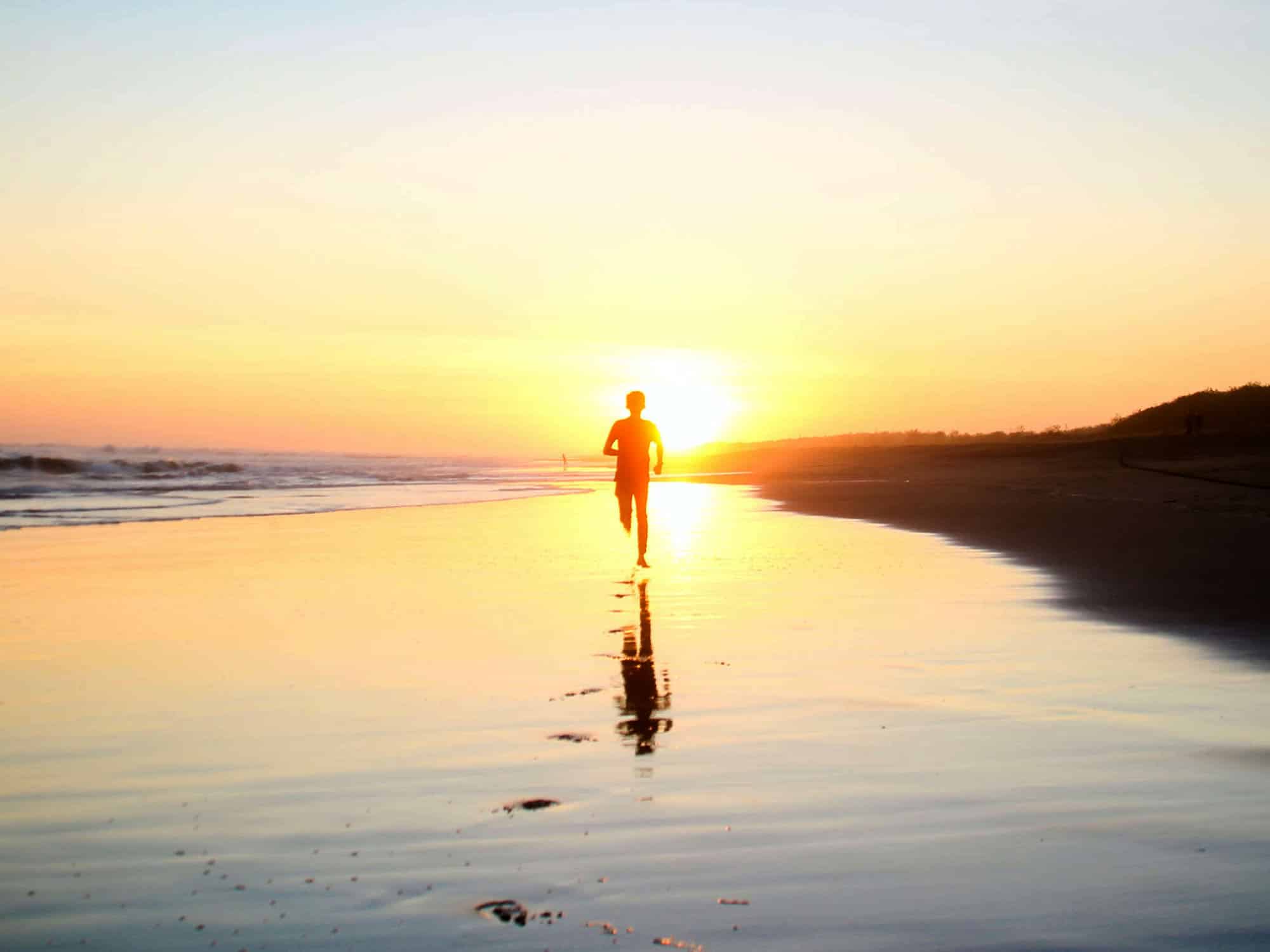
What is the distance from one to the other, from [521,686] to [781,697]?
5.28 feet

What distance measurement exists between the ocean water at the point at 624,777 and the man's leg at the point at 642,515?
3738mm

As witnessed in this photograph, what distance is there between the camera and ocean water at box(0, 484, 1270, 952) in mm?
3473

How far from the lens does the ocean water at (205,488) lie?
24.7 m

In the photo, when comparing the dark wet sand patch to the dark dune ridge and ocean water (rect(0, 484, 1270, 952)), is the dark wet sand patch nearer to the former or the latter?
ocean water (rect(0, 484, 1270, 952))

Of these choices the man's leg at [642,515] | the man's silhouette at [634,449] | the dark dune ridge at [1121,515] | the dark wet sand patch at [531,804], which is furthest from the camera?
the man's silhouette at [634,449]

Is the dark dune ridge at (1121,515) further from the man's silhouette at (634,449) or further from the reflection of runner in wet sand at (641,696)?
the man's silhouette at (634,449)

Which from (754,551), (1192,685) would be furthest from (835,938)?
(754,551)

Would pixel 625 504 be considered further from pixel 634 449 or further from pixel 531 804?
pixel 531 804

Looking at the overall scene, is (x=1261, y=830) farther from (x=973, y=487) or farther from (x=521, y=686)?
(x=973, y=487)

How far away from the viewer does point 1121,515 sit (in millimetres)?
19047

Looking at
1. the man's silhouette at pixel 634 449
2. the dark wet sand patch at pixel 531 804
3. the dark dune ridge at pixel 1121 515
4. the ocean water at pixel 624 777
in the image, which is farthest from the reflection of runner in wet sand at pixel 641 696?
the man's silhouette at pixel 634 449

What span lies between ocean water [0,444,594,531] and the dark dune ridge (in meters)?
11.0

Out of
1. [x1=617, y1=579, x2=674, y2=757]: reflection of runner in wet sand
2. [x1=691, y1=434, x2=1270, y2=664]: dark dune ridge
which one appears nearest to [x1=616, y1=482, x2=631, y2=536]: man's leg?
[x1=691, y1=434, x2=1270, y2=664]: dark dune ridge

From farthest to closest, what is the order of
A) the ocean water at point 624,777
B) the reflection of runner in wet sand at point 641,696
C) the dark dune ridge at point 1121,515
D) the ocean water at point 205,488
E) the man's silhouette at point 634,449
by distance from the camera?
1. the ocean water at point 205,488
2. the man's silhouette at point 634,449
3. the dark dune ridge at point 1121,515
4. the reflection of runner in wet sand at point 641,696
5. the ocean water at point 624,777
